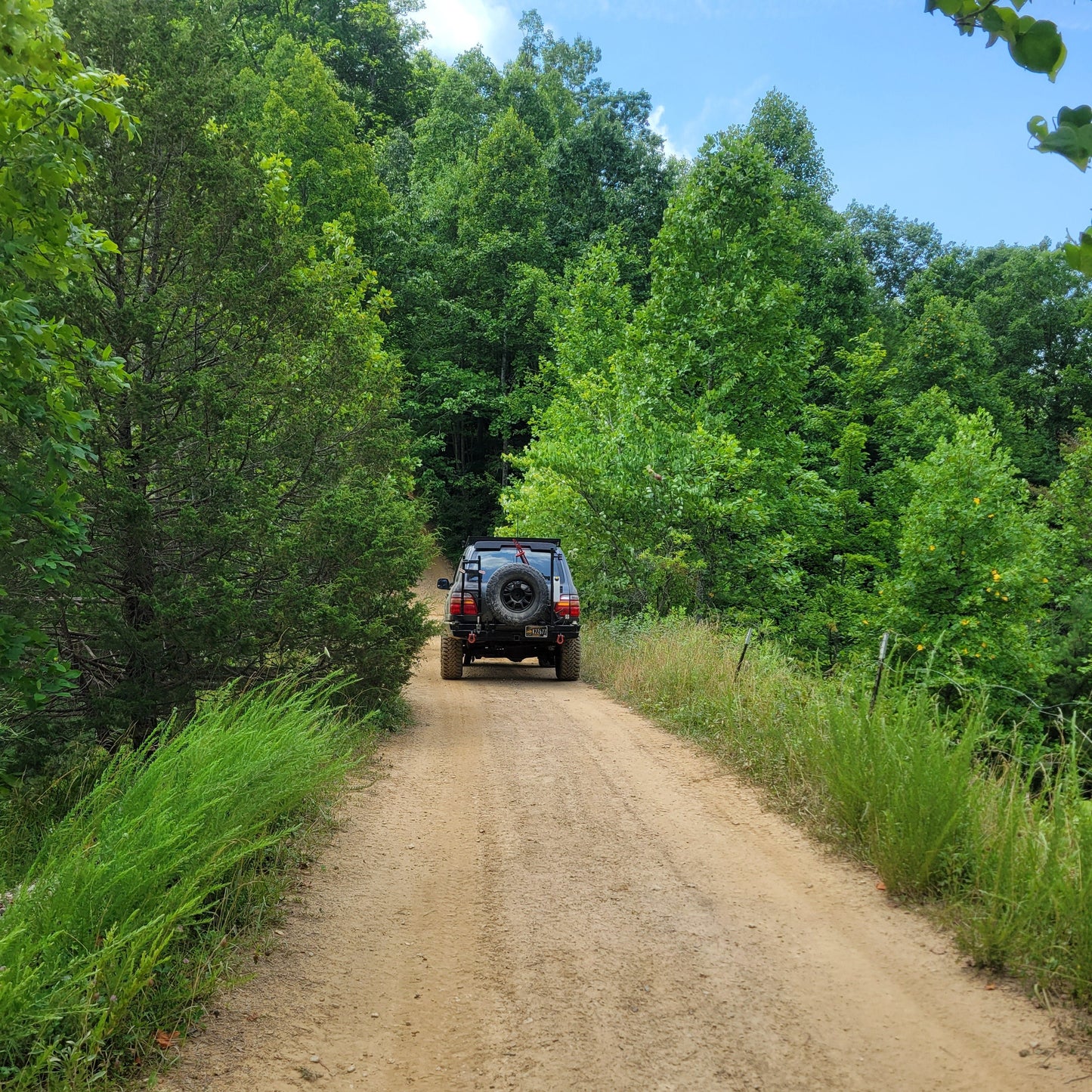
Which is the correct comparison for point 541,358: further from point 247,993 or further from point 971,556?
point 247,993

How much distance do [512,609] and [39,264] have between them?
9.94m

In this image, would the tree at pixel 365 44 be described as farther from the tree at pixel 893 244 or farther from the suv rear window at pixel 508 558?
the suv rear window at pixel 508 558

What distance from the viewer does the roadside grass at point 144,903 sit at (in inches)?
118

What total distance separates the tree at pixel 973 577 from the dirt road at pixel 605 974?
14551 mm

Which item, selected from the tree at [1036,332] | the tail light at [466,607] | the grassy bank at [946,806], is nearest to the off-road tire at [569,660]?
the tail light at [466,607]

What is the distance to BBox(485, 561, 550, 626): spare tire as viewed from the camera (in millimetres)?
13836

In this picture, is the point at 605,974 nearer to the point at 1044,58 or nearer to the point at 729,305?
the point at 1044,58

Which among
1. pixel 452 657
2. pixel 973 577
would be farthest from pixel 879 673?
pixel 973 577

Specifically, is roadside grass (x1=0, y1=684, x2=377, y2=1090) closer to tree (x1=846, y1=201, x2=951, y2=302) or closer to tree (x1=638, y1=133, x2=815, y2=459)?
tree (x1=638, y1=133, x2=815, y2=459)

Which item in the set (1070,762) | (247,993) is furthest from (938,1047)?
(247,993)

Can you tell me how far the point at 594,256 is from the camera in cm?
3122

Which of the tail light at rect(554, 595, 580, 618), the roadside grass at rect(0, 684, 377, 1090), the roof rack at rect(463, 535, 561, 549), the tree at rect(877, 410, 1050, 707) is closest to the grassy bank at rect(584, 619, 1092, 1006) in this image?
the roadside grass at rect(0, 684, 377, 1090)

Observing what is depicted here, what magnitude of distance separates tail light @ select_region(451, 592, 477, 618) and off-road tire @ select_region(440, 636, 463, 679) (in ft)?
1.33

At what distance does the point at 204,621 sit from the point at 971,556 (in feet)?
57.6
